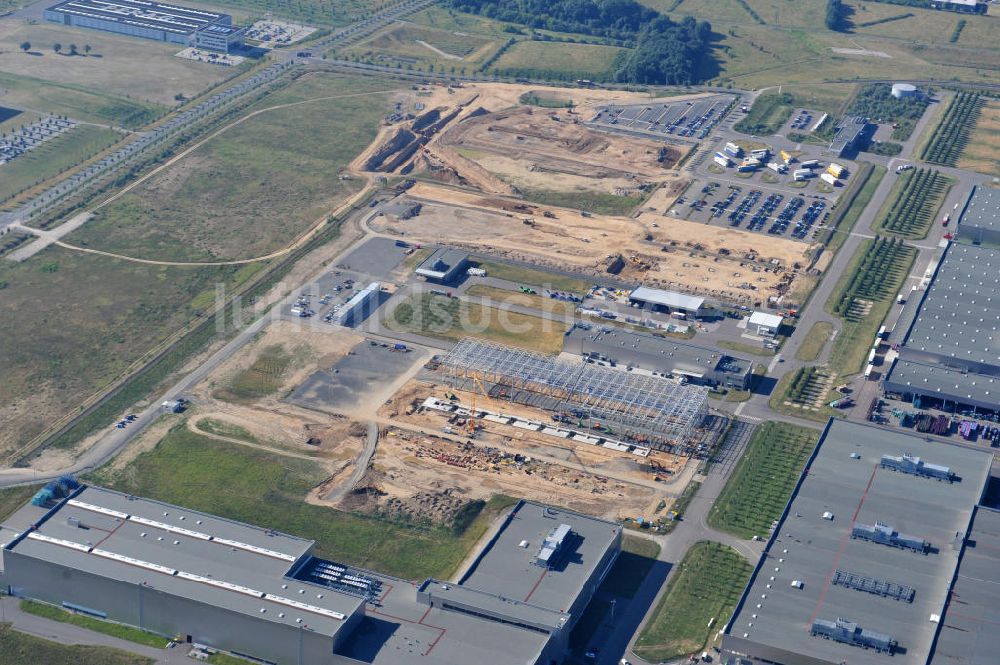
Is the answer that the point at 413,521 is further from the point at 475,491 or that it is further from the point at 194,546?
the point at 194,546

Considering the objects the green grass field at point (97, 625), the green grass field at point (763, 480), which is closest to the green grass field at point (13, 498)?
the green grass field at point (97, 625)

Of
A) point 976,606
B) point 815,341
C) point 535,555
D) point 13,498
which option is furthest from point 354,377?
point 976,606

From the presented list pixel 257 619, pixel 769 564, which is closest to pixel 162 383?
pixel 257 619

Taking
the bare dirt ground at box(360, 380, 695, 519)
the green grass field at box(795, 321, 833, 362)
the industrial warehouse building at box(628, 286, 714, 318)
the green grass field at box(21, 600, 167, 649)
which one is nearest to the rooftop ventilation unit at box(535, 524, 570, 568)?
the bare dirt ground at box(360, 380, 695, 519)

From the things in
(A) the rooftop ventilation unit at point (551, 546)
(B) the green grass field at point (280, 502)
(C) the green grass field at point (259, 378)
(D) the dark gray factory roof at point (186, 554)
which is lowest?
(B) the green grass field at point (280, 502)

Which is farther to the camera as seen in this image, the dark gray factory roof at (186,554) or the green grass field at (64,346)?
the green grass field at (64,346)

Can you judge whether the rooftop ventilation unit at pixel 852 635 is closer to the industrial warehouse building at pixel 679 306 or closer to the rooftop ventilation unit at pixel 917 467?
the rooftop ventilation unit at pixel 917 467

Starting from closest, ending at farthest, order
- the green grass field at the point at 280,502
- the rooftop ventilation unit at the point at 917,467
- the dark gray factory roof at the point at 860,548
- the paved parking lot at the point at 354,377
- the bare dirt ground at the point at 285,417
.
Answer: the dark gray factory roof at the point at 860,548, the green grass field at the point at 280,502, the rooftop ventilation unit at the point at 917,467, the bare dirt ground at the point at 285,417, the paved parking lot at the point at 354,377
